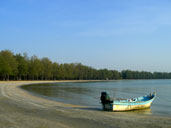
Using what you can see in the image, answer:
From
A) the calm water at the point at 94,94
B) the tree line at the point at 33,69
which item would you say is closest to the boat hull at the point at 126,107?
the calm water at the point at 94,94

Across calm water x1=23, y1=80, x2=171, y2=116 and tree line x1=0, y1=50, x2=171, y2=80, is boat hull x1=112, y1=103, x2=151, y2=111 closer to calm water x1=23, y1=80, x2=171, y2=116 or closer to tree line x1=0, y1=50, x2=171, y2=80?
calm water x1=23, y1=80, x2=171, y2=116

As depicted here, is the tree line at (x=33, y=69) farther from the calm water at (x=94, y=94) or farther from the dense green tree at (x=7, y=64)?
the calm water at (x=94, y=94)

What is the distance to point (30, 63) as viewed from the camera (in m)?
107

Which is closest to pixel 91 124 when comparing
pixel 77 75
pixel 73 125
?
pixel 73 125

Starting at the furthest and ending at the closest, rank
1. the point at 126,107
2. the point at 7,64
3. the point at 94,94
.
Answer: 1. the point at 7,64
2. the point at 94,94
3. the point at 126,107

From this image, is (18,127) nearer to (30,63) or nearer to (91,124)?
(91,124)

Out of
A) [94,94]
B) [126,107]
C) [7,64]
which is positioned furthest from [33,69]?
[126,107]

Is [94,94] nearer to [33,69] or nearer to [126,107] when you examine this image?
[126,107]

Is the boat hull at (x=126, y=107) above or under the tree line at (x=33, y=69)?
under

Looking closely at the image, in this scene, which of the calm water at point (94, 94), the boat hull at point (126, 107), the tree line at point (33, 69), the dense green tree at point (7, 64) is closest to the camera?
the boat hull at point (126, 107)

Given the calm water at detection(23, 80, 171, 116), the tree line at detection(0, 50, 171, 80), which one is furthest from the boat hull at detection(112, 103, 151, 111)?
the tree line at detection(0, 50, 171, 80)

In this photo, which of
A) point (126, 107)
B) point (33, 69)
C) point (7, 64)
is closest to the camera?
point (126, 107)

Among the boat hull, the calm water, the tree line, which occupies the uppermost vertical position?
the tree line

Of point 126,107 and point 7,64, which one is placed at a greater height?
point 7,64
